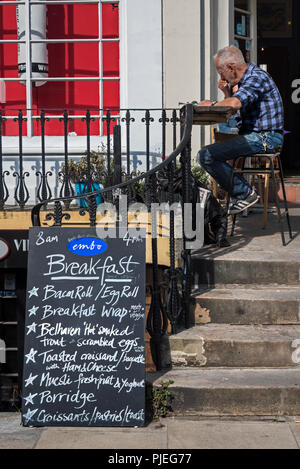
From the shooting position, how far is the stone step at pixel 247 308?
16.9 feet

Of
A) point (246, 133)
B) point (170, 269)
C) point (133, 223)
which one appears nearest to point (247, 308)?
point (170, 269)

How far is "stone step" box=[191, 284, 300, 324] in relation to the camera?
5.15 metres

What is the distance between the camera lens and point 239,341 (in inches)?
191

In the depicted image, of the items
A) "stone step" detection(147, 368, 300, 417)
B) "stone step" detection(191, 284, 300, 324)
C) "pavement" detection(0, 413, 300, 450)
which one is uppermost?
"stone step" detection(191, 284, 300, 324)

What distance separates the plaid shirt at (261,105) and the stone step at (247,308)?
1639 mm

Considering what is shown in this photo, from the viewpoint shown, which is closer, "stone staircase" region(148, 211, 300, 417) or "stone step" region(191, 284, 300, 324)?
"stone staircase" region(148, 211, 300, 417)

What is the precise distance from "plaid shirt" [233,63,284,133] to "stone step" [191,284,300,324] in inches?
64.5

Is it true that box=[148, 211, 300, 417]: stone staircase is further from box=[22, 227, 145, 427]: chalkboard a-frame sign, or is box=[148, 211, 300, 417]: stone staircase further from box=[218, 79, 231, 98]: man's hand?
box=[218, 79, 231, 98]: man's hand

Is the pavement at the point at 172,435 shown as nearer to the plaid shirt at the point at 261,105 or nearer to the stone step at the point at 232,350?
the stone step at the point at 232,350

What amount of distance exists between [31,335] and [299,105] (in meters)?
7.94

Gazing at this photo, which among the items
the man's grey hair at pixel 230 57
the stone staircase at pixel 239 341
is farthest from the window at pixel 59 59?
the stone staircase at pixel 239 341

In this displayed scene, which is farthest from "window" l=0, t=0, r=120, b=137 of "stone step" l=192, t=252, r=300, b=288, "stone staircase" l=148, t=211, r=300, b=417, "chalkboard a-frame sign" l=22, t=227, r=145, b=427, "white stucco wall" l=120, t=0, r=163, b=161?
"chalkboard a-frame sign" l=22, t=227, r=145, b=427

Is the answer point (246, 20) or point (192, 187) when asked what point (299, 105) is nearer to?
point (246, 20)

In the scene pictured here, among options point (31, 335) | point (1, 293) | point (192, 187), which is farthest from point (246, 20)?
point (31, 335)
